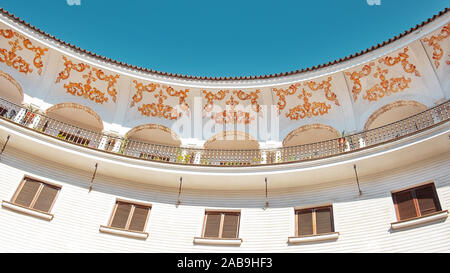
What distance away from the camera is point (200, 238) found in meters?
12.2

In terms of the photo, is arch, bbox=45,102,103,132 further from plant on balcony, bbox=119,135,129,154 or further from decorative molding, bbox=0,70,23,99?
plant on balcony, bbox=119,135,129,154

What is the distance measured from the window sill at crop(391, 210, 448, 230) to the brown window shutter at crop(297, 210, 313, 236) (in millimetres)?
2620

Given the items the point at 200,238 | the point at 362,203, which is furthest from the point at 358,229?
the point at 200,238

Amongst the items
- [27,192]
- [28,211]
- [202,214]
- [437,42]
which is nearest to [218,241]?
[202,214]

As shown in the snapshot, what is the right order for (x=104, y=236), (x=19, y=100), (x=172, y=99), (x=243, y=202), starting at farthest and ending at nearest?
(x=172, y=99) → (x=19, y=100) → (x=243, y=202) → (x=104, y=236)

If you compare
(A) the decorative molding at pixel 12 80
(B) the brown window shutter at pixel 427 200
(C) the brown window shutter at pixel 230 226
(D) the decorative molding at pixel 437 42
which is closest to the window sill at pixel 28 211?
(C) the brown window shutter at pixel 230 226

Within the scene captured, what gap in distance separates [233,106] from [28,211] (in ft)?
35.6

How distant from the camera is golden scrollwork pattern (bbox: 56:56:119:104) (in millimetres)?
17766

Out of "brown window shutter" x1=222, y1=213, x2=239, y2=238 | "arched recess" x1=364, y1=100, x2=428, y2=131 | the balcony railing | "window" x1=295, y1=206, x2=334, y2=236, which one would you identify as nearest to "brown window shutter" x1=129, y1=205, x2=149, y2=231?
the balcony railing

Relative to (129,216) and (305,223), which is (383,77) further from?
(129,216)
